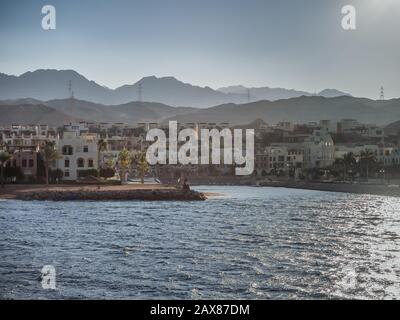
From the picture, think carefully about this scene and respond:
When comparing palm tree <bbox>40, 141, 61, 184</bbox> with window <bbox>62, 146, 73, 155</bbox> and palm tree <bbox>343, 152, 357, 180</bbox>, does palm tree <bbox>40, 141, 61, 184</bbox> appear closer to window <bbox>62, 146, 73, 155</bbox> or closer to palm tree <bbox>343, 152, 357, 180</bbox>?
window <bbox>62, 146, 73, 155</bbox>

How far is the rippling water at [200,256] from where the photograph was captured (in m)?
12.4

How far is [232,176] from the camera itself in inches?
3780

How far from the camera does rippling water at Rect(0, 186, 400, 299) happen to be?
12367mm

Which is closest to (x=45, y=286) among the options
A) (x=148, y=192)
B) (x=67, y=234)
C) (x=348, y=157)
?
(x=67, y=234)

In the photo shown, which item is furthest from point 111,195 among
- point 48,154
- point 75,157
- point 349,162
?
point 349,162

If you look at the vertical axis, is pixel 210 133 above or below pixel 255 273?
above

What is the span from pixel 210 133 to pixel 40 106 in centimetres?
7980

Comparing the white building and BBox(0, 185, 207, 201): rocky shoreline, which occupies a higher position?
the white building

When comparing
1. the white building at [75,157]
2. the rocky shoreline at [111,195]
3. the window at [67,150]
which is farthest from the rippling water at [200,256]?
the window at [67,150]

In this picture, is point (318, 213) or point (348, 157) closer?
point (318, 213)

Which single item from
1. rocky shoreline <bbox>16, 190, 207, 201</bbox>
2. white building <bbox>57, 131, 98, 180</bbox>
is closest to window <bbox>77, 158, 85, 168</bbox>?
white building <bbox>57, 131, 98, 180</bbox>

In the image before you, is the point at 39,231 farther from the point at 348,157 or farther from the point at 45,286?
the point at 348,157

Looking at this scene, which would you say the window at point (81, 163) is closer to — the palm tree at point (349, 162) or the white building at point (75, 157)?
the white building at point (75, 157)

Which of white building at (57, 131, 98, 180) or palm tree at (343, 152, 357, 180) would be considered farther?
palm tree at (343, 152, 357, 180)
